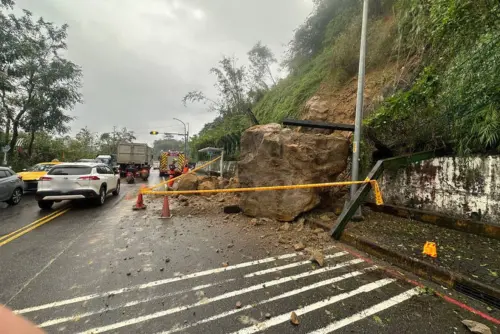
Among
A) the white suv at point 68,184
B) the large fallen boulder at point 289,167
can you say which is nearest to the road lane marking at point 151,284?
the large fallen boulder at point 289,167

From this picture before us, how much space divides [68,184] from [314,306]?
791 cm

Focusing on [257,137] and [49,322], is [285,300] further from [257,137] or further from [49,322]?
[257,137]

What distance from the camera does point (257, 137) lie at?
663cm

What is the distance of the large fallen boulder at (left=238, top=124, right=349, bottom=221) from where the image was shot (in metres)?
5.71

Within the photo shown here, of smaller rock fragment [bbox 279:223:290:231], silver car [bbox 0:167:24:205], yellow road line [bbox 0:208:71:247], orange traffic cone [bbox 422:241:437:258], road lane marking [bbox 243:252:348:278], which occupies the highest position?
silver car [bbox 0:167:24:205]

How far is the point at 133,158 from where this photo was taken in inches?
755

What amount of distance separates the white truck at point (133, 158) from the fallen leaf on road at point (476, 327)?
19.2 metres

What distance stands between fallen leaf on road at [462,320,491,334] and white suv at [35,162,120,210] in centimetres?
895

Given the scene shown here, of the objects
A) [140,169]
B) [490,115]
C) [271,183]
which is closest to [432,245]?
[490,115]

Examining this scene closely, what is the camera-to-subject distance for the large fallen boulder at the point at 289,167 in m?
5.71

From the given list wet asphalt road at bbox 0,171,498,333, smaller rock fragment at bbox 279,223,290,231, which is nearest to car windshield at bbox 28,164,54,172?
wet asphalt road at bbox 0,171,498,333

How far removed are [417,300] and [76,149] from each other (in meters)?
37.1

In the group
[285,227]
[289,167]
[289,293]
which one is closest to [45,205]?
[285,227]

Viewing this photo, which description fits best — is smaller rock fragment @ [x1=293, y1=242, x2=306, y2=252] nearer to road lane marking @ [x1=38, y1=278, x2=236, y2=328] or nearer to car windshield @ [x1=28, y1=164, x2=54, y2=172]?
road lane marking @ [x1=38, y1=278, x2=236, y2=328]
